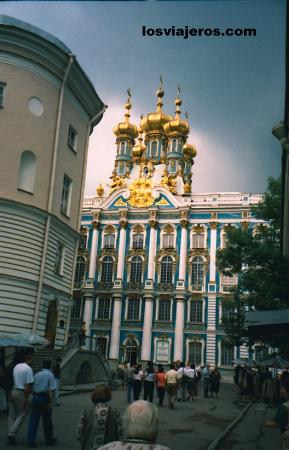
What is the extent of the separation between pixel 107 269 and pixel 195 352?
454 inches

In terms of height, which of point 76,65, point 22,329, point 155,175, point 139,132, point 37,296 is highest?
point 139,132

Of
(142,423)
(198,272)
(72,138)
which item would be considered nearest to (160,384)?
(72,138)

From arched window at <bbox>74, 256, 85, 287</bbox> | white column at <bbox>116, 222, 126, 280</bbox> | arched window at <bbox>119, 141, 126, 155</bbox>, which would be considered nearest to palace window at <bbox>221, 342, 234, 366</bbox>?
white column at <bbox>116, 222, 126, 280</bbox>

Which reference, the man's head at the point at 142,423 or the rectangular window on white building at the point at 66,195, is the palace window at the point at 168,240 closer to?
the rectangular window on white building at the point at 66,195

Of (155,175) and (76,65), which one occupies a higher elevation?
(155,175)

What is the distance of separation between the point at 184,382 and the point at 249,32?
676 inches

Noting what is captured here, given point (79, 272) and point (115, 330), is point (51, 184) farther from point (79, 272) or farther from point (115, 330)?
point (79, 272)

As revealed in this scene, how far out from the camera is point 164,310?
148 ft

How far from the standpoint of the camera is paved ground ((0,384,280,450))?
10148mm

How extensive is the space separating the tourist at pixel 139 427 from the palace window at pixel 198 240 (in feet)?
140

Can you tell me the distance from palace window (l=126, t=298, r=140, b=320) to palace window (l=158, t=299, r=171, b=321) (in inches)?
85.2

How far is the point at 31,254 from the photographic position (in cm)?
2027

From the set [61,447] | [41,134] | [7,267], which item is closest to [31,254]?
[7,267]

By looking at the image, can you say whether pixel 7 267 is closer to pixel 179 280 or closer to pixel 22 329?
pixel 22 329
